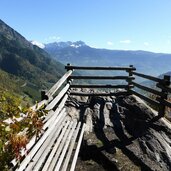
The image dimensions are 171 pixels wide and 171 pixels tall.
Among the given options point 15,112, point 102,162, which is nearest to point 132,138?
point 102,162

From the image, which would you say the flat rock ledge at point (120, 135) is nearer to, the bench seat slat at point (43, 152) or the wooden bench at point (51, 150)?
the wooden bench at point (51, 150)

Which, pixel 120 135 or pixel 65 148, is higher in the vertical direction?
pixel 65 148

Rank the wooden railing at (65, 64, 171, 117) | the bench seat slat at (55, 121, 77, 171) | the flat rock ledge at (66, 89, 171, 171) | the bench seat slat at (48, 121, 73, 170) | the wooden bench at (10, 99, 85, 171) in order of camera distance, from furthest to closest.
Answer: the wooden railing at (65, 64, 171, 117), the flat rock ledge at (66, 89, 171, 171), the bench seat slat at (55, 121, 77, 171), the bench seat slat at (48, 121, 73, 170), the wooden bench at (10, 99, 85, 171)

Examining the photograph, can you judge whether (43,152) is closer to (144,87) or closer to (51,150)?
(51,150)

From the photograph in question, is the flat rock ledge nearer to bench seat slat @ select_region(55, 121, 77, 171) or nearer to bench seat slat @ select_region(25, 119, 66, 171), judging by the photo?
bench seat slat @ select_region(55, 121, 77, 171)

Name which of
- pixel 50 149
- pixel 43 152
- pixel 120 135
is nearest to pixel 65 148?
pixel 50 149

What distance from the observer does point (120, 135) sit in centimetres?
1238

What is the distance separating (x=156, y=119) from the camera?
13414 mm

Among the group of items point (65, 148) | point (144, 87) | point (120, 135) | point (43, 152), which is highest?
point (144, 87)

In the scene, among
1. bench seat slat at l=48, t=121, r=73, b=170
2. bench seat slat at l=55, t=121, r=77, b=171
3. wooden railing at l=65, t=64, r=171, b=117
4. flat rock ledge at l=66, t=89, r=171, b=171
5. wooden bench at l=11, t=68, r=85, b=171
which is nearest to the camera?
wooden bench at l=11, t=68, r=85, b=171

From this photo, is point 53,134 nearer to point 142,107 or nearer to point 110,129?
point 110,129

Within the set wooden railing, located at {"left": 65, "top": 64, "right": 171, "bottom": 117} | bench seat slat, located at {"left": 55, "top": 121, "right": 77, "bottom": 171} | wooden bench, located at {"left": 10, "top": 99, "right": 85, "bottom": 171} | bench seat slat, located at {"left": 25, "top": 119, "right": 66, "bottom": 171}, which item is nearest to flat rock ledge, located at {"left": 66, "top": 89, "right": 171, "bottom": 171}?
wooden railing, located at {"left": 65, "top": 64, "right": 171, "bottom": 117}

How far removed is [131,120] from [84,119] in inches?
71.1

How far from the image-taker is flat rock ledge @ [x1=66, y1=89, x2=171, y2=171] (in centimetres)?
1024
